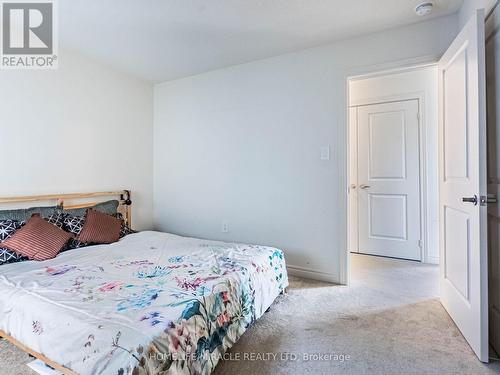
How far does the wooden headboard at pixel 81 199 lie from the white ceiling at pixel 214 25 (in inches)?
58.3

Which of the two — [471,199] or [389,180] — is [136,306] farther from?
[389,180]

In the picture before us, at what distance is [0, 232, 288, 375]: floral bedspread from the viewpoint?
102 cm

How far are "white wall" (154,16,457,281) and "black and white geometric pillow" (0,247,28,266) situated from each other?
172 centimetres

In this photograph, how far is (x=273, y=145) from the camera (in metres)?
2.84

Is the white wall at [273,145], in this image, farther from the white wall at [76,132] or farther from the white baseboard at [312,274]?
the white wall at [76,132]

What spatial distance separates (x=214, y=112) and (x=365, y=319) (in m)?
2.60

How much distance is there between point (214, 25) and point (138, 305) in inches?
87.0

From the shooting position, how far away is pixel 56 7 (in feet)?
6.61

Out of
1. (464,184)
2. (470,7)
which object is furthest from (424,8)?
(464,184)

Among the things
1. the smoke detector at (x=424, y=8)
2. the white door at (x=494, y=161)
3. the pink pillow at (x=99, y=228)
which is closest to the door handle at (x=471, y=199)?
the white door at (x=494, y=161)

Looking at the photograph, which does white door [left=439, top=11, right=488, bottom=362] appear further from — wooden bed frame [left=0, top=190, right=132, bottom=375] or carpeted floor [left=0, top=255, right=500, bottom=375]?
wooden bed frame [left=0, top=190, right=132, bottom=375]

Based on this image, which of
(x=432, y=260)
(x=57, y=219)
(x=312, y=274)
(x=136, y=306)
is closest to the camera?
(x=136, y=306)

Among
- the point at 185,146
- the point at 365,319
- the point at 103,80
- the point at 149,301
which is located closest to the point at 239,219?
the point at 185,146

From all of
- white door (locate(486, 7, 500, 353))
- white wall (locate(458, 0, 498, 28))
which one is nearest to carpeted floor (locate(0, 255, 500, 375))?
white door (locate(486, 7, 500, 353))
